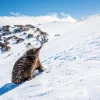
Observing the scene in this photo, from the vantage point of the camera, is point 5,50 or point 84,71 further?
point 5,50

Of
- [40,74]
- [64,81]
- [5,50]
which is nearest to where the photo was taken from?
[64,81]

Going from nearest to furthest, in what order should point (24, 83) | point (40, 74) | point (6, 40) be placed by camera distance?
1. point (24, 83)
2. point (40, 74)
3. point (6, 40)

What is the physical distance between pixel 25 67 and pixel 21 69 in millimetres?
122

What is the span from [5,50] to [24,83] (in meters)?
18.5

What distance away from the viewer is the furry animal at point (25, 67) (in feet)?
19.8

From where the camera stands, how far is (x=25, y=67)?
6.05 meters

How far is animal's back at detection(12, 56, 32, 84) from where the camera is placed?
603 centimetres

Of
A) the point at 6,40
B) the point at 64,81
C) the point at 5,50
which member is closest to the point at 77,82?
the point at 64,81

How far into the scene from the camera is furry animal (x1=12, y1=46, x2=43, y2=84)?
19.8 feet

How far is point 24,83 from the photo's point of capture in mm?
5898

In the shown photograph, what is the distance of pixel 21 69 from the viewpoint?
602 centimetres

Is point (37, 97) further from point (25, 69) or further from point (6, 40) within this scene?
point (6, 40)

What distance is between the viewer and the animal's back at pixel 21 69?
603 cm

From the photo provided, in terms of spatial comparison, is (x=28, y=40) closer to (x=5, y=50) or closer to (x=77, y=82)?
(x=5, y=50)
